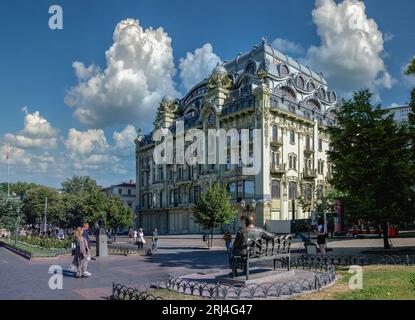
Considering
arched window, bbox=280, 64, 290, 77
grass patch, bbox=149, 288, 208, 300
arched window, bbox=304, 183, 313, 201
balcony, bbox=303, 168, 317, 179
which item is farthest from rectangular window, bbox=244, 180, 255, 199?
grass patch, bbox=149, 288, 208, 300

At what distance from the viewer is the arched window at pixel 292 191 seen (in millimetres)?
53125

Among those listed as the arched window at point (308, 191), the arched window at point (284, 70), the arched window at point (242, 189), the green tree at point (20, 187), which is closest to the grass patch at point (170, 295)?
the arched window at point (242, 189)

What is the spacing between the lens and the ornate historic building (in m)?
50.8

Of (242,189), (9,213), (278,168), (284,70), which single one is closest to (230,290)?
(278,168)

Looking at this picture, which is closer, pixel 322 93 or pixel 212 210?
pixel 212 210

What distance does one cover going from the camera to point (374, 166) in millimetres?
22453

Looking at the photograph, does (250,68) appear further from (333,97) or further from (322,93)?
(333,97)

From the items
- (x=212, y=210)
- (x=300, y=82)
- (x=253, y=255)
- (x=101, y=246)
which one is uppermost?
(x=300, y=82)

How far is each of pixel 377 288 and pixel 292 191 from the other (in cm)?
4190

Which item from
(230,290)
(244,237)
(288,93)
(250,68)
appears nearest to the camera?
(230,290)

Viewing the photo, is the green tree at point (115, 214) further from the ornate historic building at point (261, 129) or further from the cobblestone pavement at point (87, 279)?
the cobblestone pavement at point (87, 279)

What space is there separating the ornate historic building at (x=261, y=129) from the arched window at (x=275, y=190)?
0.13m
